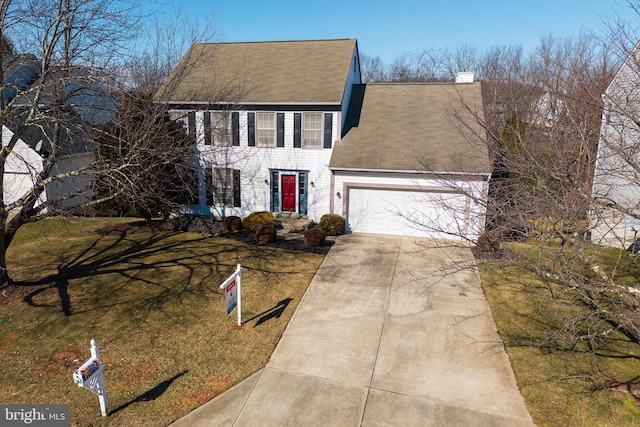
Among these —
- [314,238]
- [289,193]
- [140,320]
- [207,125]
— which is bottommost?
[140,320]

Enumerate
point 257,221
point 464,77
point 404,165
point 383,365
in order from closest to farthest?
point 383,365 → point 404,165 → point 257,221 → point 464,77

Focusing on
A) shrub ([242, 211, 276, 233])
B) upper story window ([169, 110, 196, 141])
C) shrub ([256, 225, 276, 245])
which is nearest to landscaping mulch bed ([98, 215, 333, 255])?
shrub ([256, 225, 276, 245])

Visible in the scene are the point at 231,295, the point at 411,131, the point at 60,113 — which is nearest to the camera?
the point at 231,295

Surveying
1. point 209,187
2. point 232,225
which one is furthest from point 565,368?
point 209,187

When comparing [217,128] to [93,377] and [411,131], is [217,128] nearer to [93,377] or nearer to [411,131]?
[411,131]

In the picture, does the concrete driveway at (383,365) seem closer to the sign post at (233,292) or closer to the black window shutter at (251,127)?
the sign post at (233,292)

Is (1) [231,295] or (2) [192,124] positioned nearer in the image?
(1) [231,295]

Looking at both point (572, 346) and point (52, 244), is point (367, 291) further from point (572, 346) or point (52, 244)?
point (52, 244)
